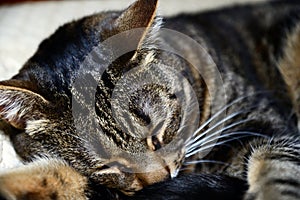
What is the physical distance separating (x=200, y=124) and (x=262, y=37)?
0.52 meters

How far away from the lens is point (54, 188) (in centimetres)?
116

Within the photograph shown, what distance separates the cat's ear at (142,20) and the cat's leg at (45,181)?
329 mm

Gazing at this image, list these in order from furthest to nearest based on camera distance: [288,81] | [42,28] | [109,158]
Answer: [42,28] → [288,81] → [109,158]

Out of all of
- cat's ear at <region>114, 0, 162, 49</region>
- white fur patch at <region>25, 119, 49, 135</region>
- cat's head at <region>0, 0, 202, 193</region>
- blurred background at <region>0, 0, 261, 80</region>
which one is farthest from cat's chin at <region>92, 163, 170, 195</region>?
blurred background at <region>0, 0, 261, 80</region>

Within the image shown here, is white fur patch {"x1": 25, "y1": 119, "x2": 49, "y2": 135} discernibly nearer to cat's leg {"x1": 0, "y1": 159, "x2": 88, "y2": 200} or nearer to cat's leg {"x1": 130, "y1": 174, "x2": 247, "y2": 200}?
cat's leg {"x1": 0, "y1": 159, "x2": 88, "y2": 200}

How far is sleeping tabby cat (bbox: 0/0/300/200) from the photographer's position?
1.16m

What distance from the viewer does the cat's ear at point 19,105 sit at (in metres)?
1.18

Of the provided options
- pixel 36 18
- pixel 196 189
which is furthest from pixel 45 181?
pixel 36 18

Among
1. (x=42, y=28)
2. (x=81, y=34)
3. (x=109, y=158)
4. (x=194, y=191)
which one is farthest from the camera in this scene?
(x=42, y=28)

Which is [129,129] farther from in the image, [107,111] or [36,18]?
[36,18]

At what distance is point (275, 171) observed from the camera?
1.19 m

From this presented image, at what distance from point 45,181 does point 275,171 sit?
0.50 meters

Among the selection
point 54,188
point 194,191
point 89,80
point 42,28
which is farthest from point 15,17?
point 194,191

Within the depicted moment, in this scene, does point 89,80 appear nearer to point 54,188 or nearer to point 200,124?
point 54,188
